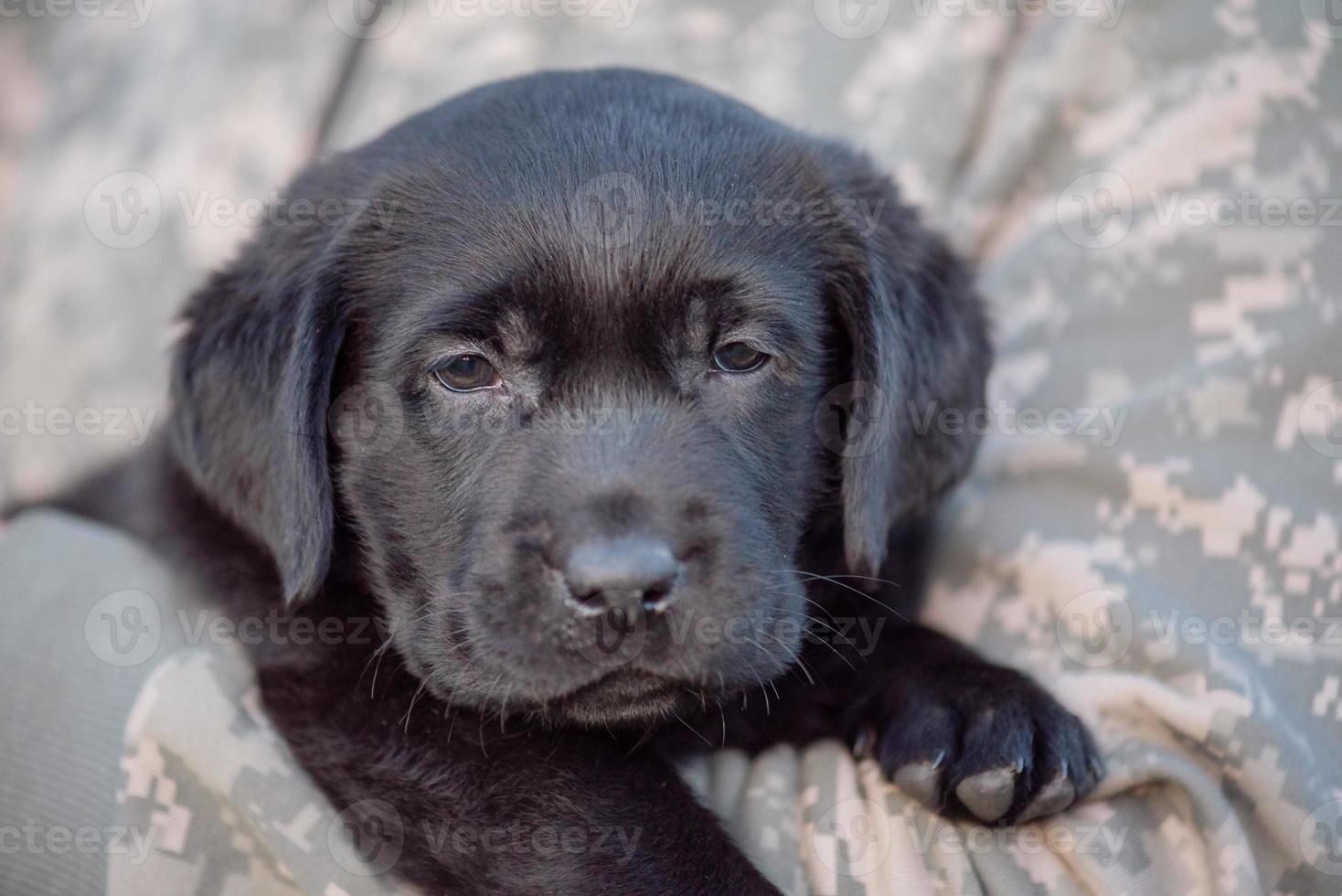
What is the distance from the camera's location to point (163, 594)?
7.30 feet

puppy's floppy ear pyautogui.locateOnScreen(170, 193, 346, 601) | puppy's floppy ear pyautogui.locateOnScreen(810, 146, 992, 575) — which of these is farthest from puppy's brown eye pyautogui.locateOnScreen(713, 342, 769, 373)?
puppy's floppy ear pyautogui.locateOnScreen(170, 193, 346, 601)

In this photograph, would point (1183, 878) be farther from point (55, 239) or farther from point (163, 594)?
point (55, 239)

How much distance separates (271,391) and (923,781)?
4.53 ft

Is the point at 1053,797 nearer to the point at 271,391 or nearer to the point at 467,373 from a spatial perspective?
the point at 467,373

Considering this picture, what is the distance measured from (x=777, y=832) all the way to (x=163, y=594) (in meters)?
1.34

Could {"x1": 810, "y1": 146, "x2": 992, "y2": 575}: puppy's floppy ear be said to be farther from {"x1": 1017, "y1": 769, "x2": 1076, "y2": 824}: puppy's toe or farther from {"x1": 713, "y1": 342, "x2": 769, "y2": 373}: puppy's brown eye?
{"x1": 1017, "y1": 769, "x2": 1076, "y2": 824}: puppy's toe

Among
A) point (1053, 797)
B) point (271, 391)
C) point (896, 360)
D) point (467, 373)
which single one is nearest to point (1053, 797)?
point (1053, 797)

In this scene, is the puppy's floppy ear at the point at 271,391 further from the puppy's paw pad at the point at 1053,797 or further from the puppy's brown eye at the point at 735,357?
the puppy's paw pad at the point at 1053,797

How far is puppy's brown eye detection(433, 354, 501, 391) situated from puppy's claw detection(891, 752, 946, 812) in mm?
997

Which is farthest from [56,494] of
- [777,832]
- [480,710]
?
[777,832]

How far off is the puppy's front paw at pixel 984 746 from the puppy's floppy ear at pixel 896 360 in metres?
0.27

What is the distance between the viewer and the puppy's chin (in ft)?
5.57

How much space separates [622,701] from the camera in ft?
5.73

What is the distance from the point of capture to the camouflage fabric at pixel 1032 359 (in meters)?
1.71
